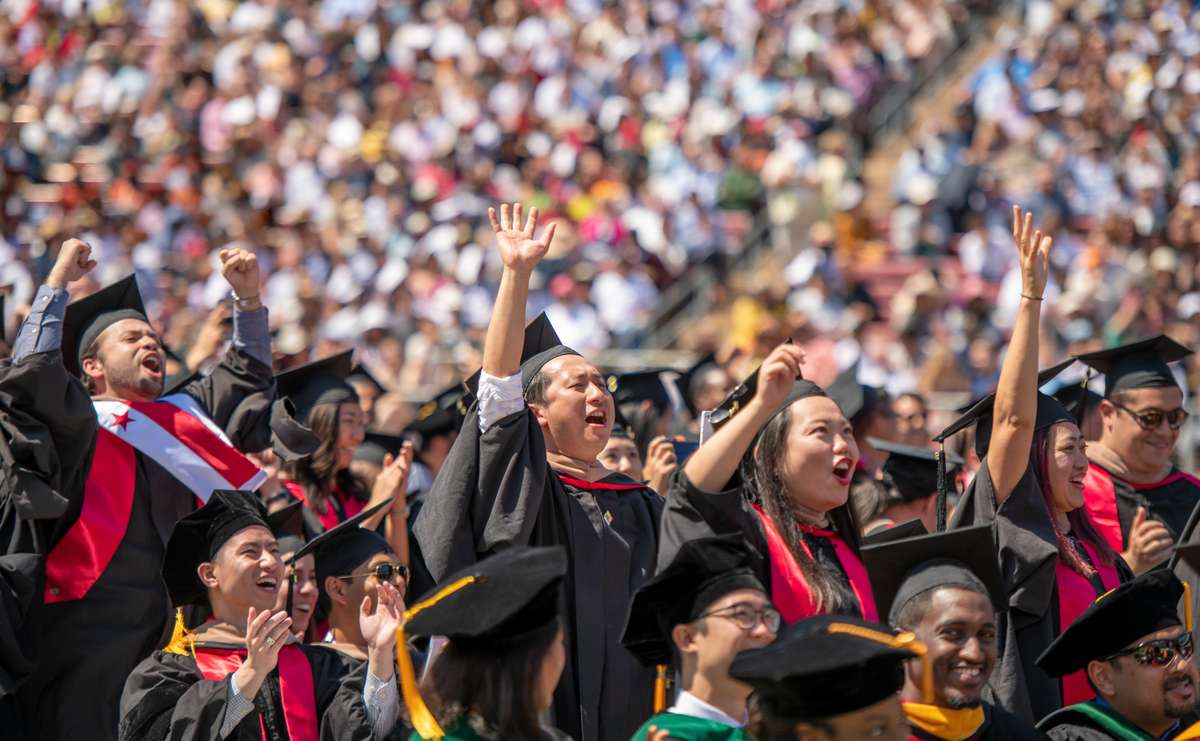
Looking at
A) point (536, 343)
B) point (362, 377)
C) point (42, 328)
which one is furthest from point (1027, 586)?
point (362, 377)

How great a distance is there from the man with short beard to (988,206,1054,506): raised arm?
2.82 feet

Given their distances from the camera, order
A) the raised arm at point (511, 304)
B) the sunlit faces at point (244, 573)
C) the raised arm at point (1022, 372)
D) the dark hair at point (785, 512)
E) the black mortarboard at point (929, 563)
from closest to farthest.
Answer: the black mortarboard at point (929, 563) → the dark hair at point (785, 512) → the raised arm at point (511, 304) → the raised arm at point (1022, 372) → the sunlit faces at point (244, 573)

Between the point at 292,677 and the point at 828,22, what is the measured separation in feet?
59.1

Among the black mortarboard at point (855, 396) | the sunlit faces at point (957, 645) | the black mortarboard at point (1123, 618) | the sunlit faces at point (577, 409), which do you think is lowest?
the black mortarboard at point (855, 396)

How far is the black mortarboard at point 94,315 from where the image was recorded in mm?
7309

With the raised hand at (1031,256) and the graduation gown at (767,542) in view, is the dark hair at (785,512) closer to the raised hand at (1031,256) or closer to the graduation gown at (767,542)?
the graduation gown at (767,542)

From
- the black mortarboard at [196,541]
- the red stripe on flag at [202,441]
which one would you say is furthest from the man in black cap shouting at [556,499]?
the red stripe on flag at [202,441]

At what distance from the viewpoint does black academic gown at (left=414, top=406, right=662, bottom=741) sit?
567cm

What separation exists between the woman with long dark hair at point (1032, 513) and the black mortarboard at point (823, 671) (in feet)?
5.23

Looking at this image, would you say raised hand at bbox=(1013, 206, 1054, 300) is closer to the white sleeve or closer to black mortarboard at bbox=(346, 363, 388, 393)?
the white sleeve

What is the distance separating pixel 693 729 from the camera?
14.0ft

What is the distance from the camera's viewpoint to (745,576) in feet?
14.8

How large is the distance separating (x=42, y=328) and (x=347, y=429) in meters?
1.99

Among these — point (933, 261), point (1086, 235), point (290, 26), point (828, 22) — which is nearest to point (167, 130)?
point (290, 26)
